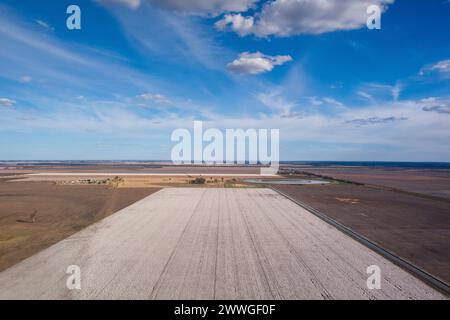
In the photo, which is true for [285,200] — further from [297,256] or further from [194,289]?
[194,289]

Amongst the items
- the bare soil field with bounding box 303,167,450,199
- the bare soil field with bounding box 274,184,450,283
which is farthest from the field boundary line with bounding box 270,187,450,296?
the bare soil field with bounding box 303,167,450,199

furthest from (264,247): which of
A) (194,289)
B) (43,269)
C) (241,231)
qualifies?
(43,269)

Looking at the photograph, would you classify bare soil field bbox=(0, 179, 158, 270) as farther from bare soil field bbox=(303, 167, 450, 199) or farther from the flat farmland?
bare soil field bbox=(303, 167, 450, 199)

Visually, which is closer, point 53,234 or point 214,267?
point 214,267

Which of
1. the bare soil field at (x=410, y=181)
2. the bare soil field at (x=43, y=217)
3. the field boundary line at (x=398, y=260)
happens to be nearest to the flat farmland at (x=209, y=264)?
the field boundary line at (x=398, y=260)

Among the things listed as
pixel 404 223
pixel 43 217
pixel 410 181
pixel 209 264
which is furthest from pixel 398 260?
pixel 410 181
